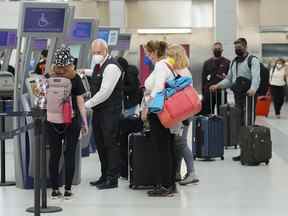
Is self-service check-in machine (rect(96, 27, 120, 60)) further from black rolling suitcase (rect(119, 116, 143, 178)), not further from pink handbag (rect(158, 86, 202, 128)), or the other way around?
pink handbag (rect(158, 86, 202, 128))

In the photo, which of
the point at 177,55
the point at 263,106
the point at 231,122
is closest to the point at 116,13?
the point at 263,106

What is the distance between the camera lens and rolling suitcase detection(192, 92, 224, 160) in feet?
31.1

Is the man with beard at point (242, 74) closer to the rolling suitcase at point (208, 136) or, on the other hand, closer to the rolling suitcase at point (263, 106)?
the rolling suitcase at point (208, 136)

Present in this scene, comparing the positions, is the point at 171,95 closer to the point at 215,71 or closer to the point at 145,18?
the point at 215,71

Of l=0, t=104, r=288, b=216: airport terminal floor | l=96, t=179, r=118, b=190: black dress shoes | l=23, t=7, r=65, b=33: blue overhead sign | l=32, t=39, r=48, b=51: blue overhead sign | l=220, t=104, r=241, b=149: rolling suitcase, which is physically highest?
l=32, t=39, r=48, b=51: blue overhead sign

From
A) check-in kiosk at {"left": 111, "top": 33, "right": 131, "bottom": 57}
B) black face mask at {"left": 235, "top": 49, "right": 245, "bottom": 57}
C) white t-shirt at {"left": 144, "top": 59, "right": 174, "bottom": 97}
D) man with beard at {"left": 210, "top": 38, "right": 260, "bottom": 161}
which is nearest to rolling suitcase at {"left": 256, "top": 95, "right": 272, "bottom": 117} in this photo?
check-in kiosk at {"left": 111, "top": 33, "right": 131, "bottom": 57}

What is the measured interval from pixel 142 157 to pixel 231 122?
3.67 metres

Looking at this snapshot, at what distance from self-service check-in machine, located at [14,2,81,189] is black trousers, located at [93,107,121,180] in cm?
72

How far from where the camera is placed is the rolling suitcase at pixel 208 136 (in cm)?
948

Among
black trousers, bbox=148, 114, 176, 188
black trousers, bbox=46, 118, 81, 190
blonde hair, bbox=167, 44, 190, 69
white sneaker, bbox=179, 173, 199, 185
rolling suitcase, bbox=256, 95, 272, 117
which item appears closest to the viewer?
black trousers, bbox=46, 118, 81, 190

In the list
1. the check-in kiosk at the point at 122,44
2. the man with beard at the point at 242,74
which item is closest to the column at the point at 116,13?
the check-in kiosk at the point at 122,44

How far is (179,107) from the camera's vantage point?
6715 mm

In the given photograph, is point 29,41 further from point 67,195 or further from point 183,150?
point 183,150

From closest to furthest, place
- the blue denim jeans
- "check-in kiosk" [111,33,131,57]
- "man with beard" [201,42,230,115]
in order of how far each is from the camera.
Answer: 1. the blue denim jeans
2. "man with beard" [201,42,230,115]
3. "check-in kiosk" [111,33,131,57]
